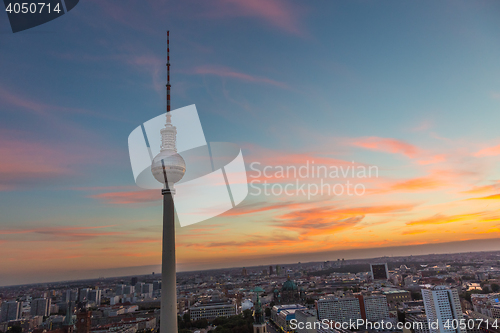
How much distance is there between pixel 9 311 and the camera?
51406mm

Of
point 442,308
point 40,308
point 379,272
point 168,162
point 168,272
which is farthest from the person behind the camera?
point 379,272

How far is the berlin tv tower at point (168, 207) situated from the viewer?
23984 mm

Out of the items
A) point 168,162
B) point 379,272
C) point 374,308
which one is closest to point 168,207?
point 168,162

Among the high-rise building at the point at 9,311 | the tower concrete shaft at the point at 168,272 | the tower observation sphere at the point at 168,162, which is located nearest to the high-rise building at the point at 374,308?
the tower concrete shaft at the point at 168,272

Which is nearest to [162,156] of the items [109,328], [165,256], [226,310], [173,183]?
[173,183]

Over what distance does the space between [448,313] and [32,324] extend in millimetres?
50861

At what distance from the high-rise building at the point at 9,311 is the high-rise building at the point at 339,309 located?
46885 mm

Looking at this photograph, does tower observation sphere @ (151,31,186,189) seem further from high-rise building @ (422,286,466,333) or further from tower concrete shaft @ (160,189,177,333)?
high-rise building @ (422,286,466,333)

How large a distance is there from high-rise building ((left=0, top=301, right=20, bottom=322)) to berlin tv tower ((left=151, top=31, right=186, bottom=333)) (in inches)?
1668

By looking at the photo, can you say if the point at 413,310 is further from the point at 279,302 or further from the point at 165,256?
the point at 165,256

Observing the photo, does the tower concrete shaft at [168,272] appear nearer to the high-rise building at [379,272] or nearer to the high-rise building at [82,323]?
the high-rise building at [82,323]

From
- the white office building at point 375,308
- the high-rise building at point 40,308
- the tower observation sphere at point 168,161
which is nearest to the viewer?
the tower observation sphere at point 168,161

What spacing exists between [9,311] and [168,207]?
1733 inches

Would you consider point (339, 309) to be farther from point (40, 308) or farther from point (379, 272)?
point (379, 272)
